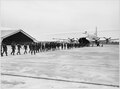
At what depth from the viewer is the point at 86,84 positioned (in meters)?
6.85

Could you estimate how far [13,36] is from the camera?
38125mm

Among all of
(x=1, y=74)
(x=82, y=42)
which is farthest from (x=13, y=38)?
(x=1, y=74)

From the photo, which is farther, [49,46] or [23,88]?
[49,46]

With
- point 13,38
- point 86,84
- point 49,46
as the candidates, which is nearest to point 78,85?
point 86,84

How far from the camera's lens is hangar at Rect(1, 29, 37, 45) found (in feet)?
117

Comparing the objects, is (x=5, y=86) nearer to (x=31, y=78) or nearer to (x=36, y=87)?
(x=36, y=87)

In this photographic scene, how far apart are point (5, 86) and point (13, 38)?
3273cm

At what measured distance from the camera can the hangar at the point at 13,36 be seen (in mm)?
35562

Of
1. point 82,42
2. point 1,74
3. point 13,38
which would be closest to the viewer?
point 1,74

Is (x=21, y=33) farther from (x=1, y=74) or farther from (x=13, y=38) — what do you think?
(x=1, y=74)

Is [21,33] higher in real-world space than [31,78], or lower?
higher

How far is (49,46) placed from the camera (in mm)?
28625

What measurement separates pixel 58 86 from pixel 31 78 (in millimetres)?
1717

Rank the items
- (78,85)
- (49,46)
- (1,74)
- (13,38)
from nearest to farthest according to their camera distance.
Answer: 1. (78,85)
2. (1,74)
3. (49,46)
4. (13,38)
